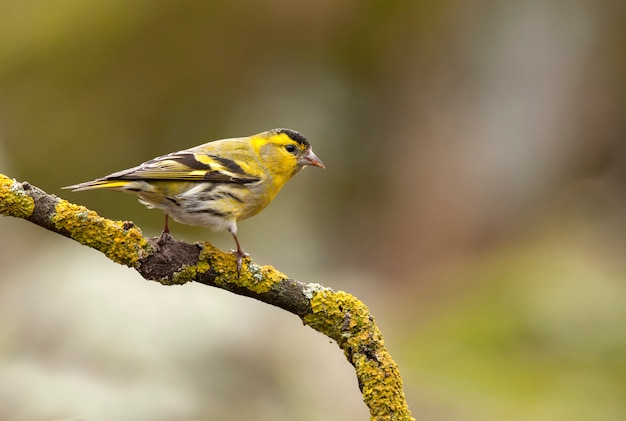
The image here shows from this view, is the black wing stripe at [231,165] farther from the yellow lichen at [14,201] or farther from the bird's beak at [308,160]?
the yellow lichen at [14,201]

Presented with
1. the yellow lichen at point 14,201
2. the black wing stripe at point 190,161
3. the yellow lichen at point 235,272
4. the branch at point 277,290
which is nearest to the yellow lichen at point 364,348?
the branch at point 277,290

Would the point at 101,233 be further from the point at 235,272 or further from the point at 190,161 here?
the point at 190,161

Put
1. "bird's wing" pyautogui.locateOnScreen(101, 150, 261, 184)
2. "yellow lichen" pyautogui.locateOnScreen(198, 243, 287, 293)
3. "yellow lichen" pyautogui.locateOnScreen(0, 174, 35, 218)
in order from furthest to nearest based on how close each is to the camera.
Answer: "bird's wing" pyautogui.locateOnScreen(101, 150, 261, 184) < "yellow lichen" pyautogui.locateOnScreen(198, 243, 287, 293) < "yellow lichen" pyautogui.locateOnScreen(0, 174, 35, 218)

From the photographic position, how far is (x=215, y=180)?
404 centimetres

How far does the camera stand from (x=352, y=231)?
9898 millimetres

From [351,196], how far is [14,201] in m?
7.51

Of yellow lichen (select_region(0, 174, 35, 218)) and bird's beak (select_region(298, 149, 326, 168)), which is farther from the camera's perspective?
bird's beak (select_region(298, 149, 326, 168))

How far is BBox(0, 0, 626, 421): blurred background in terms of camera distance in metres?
5.70

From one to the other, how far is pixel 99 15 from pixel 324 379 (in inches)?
187

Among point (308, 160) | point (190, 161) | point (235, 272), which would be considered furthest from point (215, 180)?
point (235, 272)

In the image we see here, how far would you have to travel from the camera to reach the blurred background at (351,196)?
5703mm

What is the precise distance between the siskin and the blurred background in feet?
4.16

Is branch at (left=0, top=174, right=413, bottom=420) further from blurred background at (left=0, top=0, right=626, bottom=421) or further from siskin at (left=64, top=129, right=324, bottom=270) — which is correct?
blurred background at (left=0, top=0, right=626, bottom=421)

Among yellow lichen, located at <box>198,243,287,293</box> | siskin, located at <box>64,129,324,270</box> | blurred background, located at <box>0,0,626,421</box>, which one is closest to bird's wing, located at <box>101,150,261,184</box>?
siskin, located at <box>64,129,324,270</box>
